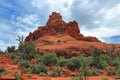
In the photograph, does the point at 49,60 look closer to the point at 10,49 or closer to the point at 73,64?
the point at 73,64

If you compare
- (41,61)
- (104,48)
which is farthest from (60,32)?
(41,61)

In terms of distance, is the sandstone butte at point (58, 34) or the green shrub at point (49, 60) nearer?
Result: the green shrub at point (49, 60)

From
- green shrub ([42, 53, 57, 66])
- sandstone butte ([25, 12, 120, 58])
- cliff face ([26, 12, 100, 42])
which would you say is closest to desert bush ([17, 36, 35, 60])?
green shrub ([42, 53, 57, 66])

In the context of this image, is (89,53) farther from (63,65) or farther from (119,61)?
(63,65)

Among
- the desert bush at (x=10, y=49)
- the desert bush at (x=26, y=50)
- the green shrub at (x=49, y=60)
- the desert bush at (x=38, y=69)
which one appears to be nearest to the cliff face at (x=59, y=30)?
the desert bush at (x=10, y=49)

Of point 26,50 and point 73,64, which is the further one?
point 26,50

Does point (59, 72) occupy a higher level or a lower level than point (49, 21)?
lower

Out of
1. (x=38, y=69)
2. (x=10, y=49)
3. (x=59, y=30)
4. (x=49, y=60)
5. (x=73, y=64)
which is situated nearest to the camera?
(x=38, y=69)

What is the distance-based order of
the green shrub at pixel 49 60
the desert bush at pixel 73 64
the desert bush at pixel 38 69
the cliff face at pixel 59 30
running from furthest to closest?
the cliff face at pixel 59 30 → the green shrub at pixel 49 60 → the desert bush at pixel 73 64 → the desert bush at pixel 38 69

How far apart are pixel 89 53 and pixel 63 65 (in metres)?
10.9

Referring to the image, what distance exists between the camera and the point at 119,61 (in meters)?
46.9

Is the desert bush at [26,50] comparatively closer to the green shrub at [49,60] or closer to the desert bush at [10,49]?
the green shrub at [49,60]

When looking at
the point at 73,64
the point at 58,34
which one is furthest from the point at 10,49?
the point at 73,64

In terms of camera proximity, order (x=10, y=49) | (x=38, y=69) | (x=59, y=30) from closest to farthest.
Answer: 1. (x=38, y=69)
2. (x=10, y=49)
3. (x=59, y=30)
